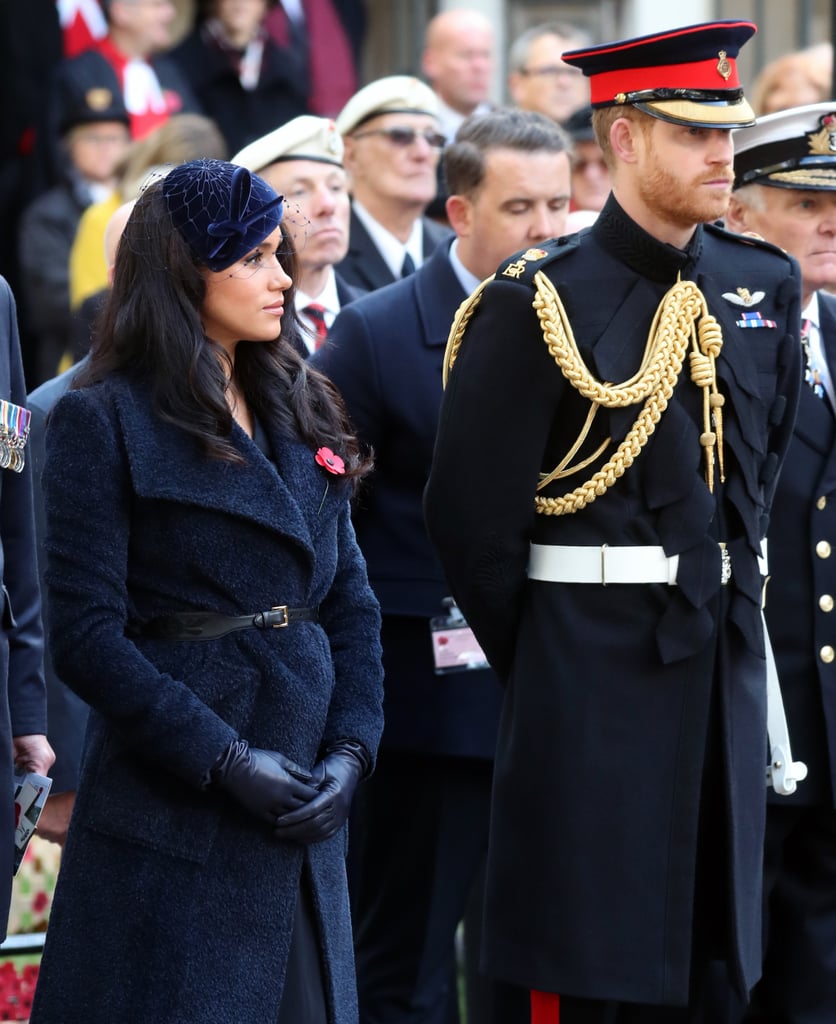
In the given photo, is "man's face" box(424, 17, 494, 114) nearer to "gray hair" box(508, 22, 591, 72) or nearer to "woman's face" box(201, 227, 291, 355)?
"gray hair" box(508, 22, 591, 72)

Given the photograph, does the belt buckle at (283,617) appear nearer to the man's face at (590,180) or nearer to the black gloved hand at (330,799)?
the black gloved hand at (330,799)

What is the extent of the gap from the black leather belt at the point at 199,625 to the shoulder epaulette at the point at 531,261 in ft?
2.57

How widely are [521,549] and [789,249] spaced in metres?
1.27

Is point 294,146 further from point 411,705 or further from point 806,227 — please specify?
point 411,705

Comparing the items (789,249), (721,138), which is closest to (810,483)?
(789,249)

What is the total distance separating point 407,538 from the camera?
4633 millimetres

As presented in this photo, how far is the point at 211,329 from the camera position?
11.6ft

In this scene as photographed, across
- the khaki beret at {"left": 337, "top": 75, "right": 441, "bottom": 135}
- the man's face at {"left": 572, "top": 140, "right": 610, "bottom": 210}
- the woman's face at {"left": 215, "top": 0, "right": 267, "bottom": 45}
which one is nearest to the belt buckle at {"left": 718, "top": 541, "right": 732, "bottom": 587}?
the khaki beret at {"left": 337, "top": 75, "right": 441, "bottom": 135}

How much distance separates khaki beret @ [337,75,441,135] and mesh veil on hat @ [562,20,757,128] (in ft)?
8.28

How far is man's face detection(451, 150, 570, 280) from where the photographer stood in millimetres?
4879

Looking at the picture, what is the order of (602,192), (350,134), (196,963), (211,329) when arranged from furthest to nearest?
(602,192)
(350,134)
(211,329)
(196,963)

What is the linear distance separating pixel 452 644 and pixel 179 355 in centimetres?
135

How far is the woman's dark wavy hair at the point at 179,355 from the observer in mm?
3430

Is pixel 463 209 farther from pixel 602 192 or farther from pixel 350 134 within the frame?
pixel 602 192
